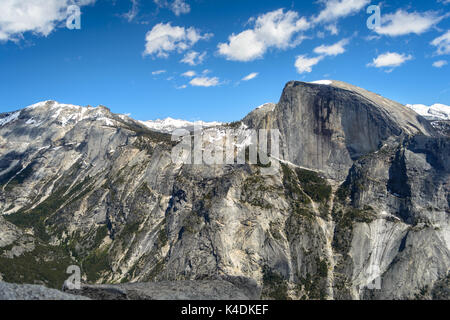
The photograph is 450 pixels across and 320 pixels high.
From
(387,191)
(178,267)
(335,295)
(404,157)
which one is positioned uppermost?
(404,157)

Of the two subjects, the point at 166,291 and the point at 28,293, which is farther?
the point at 166,291

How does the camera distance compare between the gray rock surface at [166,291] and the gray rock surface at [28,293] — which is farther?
the gray rock surface at [166,291]

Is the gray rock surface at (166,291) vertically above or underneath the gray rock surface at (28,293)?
underneath

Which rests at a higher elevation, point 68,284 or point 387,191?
point 387,191

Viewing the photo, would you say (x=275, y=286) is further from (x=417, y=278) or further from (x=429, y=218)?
(x=429, y=218)

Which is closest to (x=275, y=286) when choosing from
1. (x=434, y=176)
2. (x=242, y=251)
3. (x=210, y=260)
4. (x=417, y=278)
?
(x=242, y=251)

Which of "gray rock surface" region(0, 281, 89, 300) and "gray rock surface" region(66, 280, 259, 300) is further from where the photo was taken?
"gray rock surface" region(66, 280, 259, 300)

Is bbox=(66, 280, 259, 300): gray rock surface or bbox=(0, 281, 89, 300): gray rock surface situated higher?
bbox=(0, 281, 89, 300): gray rock surface

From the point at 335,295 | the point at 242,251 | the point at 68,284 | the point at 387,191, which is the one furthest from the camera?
the point at 387,191

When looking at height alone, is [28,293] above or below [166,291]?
above
